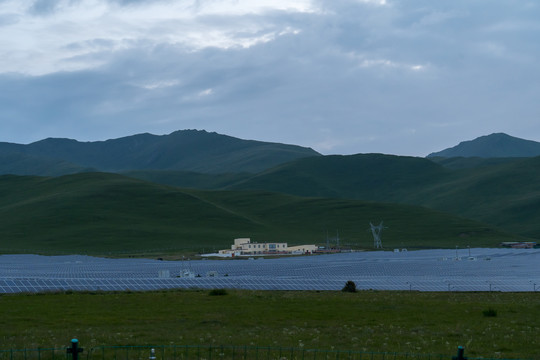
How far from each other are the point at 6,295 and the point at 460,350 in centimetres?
4377

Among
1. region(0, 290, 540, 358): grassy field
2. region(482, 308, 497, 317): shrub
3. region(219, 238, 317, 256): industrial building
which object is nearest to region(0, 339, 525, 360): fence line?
region(0, 290, 540, 358): grassy field

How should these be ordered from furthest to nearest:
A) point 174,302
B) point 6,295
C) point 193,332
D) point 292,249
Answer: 1. point 292,249
2. point 6,295
3. point 174,302
4. point 193,332

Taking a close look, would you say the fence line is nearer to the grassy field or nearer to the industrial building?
→ the grassy field

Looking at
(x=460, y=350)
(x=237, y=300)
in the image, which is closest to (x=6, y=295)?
(x=237, y=300)

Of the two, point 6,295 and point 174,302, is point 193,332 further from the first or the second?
point 6,295

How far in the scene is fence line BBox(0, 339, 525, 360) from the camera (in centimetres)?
2178

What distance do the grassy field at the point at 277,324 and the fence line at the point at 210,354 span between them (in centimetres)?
150

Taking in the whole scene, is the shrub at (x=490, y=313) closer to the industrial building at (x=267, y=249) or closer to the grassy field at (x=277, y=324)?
the grassy field at (x=277, y=324)

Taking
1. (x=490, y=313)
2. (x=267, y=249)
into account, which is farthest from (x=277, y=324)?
(x=267, y=249)

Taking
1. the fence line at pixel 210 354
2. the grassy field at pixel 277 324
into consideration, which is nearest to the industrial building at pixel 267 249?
the grassy field at pixel 277 324

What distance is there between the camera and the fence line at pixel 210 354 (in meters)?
21.8

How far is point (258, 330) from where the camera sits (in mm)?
29469

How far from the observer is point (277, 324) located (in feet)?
105

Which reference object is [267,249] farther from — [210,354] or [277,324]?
[210,354]
